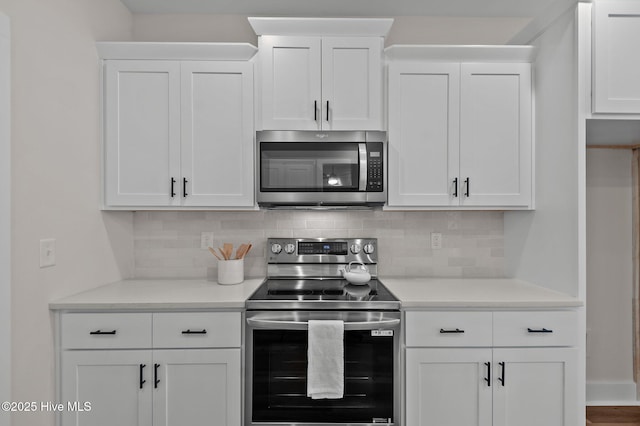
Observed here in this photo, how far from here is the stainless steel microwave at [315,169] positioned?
228cm

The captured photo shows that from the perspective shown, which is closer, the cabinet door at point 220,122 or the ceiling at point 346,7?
the cabinet door at point 220,122

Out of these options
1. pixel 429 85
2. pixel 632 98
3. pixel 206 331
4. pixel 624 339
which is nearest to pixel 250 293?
pixel 206 331

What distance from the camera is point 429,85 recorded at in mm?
2316

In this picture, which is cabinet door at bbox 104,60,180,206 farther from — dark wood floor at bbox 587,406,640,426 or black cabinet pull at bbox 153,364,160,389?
dark wood floor at bbox 587,406,640,426

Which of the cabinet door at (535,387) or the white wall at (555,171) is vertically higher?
the white wall at (555,171)

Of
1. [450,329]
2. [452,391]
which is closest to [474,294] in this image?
[450,329]

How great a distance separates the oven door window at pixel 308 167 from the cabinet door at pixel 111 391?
117cm

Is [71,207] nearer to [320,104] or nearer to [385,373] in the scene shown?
[320,104]

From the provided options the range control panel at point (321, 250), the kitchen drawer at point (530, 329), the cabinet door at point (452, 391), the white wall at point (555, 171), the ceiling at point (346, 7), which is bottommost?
the cabinet door at point (452, 391)

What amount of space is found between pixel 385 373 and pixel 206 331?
932mm

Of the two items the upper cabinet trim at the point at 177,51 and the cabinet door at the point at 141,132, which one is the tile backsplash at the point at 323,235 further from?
the upper cabinet trim at the point at 177,51

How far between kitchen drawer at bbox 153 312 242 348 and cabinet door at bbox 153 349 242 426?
0.04m

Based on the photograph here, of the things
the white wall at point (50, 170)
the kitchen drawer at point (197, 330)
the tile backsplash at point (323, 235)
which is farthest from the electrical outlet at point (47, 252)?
the tile backsplash at point (323, 235)

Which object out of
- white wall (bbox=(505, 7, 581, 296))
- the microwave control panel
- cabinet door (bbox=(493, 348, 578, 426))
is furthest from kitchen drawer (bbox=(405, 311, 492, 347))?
the microwave control panel
